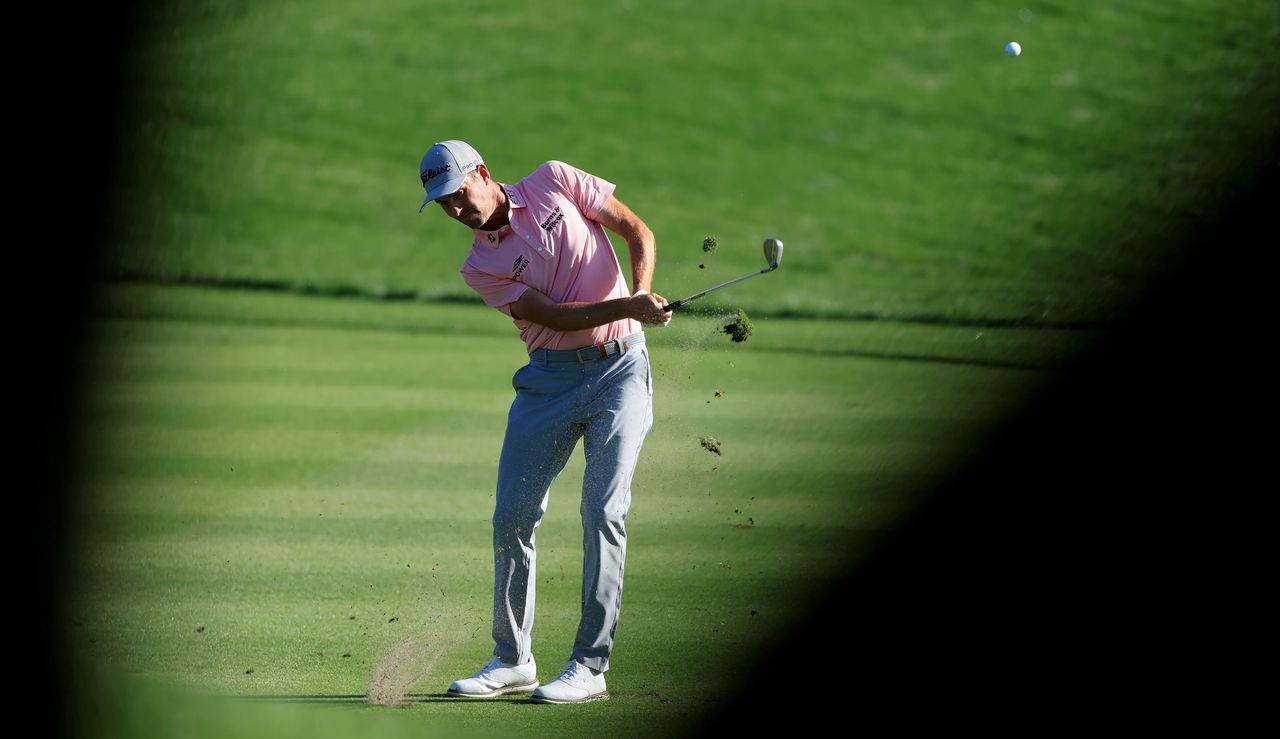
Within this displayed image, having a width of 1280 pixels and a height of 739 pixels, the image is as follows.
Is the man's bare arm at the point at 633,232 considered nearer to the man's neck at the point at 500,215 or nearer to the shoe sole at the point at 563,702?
the man's neck at the point at 500,215

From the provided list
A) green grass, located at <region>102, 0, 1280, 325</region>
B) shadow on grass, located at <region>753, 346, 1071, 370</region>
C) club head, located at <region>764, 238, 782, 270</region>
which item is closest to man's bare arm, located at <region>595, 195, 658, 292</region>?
club head, located at <region>764, 238, 782, 270</region>

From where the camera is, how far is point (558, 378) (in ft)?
16.5

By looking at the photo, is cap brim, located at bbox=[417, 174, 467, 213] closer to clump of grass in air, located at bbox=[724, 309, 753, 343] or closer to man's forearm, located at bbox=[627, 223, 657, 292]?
man's forearm, located at bbox=[627, 223, 657, 292]

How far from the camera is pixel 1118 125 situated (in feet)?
71.3

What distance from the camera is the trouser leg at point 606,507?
4.86 metres

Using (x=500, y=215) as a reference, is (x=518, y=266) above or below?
below

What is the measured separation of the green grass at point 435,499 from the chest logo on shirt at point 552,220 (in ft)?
3.20

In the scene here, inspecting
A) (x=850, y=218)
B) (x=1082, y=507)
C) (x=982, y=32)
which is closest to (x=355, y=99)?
(x=850, y=218)

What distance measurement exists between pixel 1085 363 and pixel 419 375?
4891 millimetres

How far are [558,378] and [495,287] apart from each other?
0.37m

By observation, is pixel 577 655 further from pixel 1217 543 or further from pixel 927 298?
pixel 927 298

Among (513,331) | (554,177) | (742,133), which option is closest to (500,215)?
(554,177)

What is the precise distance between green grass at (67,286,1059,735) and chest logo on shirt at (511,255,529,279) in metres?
1.01

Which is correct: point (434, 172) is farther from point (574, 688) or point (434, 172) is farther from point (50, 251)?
point (50, 251)
